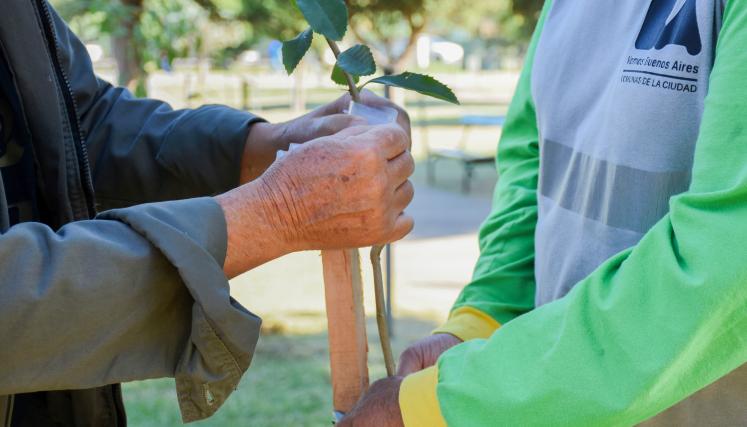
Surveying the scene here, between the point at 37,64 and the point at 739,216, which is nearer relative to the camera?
the point at 739,216

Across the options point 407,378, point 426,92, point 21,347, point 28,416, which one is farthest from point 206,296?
point 28,416

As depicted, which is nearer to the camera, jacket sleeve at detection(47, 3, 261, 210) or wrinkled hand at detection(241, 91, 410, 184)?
wrinkled hand at detection(241, 91, 410, 184)

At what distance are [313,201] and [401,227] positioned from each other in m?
0.21

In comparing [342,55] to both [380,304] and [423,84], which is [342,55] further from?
[380,304]

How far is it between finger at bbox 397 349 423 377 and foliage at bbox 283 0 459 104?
0.60m

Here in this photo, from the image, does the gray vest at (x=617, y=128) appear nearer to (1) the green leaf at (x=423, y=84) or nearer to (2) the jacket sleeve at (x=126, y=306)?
(1) the green leaf at (x=423, y=84)

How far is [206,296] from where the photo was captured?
1.43m

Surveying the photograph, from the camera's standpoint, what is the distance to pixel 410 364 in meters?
1.99

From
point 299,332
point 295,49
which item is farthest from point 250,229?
point 299,332

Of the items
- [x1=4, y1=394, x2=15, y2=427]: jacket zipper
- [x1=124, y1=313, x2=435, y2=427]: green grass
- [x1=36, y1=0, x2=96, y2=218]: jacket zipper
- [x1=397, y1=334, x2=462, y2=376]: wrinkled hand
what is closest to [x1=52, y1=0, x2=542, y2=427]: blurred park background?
[x1=124, y1=313, x2=435, y2=427]: green grass

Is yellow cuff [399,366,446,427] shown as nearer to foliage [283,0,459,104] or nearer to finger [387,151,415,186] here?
finger [387,151,415,186]

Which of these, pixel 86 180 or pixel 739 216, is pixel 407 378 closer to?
pixel 739 216

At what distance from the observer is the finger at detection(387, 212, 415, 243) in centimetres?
170

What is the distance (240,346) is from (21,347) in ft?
1.09
